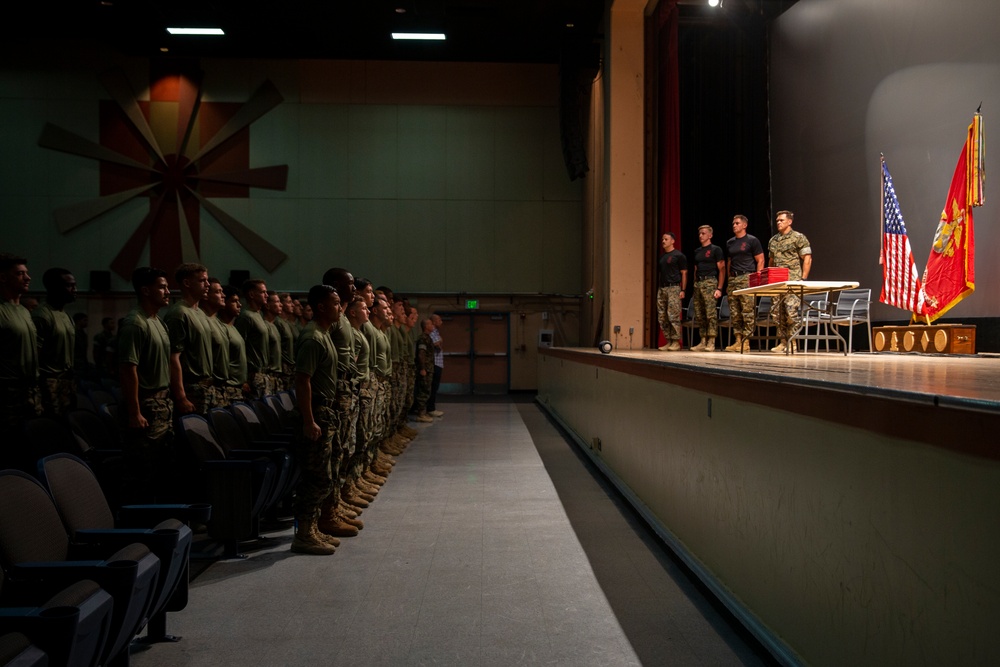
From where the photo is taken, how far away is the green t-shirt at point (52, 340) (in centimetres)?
492

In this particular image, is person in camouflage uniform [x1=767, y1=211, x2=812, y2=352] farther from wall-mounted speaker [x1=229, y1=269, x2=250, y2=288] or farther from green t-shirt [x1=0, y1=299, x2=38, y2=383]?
wall-mounted speaker [x1=229, y1=269, x2=250, y2=288]

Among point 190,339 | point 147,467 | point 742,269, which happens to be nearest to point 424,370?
point 742,269

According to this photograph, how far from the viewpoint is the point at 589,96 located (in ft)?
48.9

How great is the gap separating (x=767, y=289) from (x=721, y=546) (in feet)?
10.2

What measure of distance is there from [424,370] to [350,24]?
7.10 metres

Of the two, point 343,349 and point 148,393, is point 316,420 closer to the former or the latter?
point 343,349

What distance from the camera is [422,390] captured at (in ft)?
36.4

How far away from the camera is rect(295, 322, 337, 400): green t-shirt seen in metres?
3.90

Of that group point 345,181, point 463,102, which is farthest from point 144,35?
point 463,102

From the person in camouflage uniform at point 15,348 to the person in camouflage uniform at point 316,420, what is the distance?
184 cm

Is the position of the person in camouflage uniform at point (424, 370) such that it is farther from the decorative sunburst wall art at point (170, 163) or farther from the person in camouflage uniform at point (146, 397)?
the person in camouflage uniform at point (146, 397)

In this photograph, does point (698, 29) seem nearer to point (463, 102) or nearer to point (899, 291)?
point (463, 102)

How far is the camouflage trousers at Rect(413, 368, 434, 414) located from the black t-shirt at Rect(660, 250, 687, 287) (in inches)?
147

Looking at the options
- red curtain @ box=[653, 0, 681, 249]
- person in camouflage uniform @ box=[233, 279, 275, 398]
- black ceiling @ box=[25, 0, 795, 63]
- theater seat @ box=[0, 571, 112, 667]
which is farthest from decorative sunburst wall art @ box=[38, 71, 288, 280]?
theater seat @ box=[0, 571, 112, 667]
